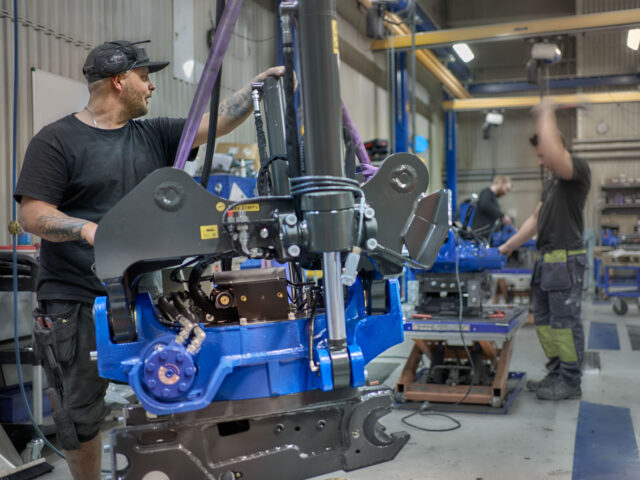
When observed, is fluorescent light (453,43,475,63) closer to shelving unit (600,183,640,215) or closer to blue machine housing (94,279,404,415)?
shelving unit (600,183,640,215)

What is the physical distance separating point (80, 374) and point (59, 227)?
1.61 feet

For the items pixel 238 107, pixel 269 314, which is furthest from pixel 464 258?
pixel 269 314

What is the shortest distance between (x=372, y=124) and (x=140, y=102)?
811cm

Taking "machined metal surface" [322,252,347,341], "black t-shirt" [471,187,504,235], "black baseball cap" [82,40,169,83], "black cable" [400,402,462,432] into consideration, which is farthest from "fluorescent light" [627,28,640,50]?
"machined metal surface" [322,252,347,341]

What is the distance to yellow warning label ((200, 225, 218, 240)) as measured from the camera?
49.3 inches

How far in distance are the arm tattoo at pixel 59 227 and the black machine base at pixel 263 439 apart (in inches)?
19.5

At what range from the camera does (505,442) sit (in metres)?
3.19

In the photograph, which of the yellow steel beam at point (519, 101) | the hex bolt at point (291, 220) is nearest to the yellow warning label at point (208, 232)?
the hex bolt at point (291, 220)

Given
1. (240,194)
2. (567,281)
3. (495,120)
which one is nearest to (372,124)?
(495,120)

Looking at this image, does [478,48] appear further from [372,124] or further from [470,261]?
[470,261]

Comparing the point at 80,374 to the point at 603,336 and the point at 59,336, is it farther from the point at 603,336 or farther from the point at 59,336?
the point at 603,336

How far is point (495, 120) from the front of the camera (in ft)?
42.4

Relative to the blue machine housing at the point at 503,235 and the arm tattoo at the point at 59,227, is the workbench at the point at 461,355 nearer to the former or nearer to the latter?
the arm tattoo at the point at 59,227

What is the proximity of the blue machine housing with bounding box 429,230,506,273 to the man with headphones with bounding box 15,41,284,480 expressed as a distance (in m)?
1.99
